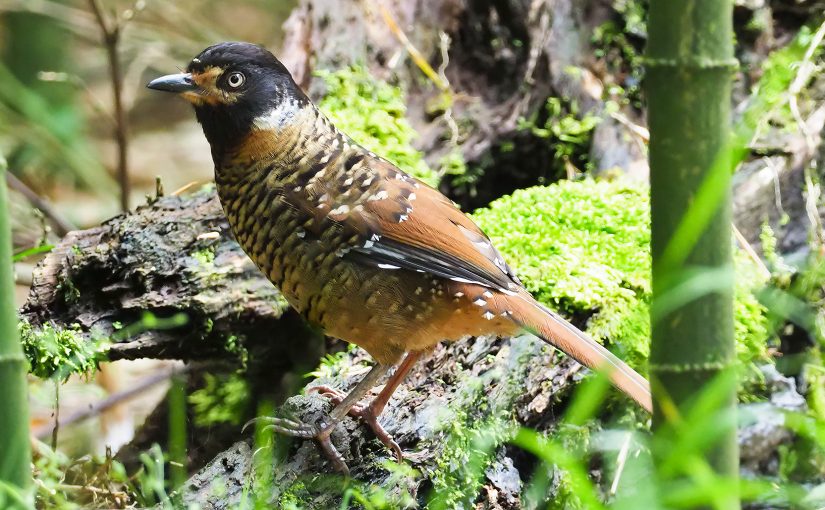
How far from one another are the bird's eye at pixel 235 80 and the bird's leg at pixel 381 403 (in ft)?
3.51

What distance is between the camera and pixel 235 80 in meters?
3.10

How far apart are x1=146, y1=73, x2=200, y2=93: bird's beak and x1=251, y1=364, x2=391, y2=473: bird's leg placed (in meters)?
1.15

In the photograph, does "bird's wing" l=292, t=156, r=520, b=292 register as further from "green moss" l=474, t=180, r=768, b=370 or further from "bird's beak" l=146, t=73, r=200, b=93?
"bird's beak" l=146, t=73, r=200, b=93

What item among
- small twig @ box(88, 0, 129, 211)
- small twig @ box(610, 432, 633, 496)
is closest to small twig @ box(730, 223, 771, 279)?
small twig @ box(610, 432, 633, 496)

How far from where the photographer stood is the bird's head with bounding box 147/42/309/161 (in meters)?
3.09

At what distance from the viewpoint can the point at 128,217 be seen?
143 inches

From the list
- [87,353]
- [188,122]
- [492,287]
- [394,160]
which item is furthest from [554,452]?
[188,122]

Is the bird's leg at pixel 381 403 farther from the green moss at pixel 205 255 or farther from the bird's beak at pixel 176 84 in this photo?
the bird's beak at pixel 176 84

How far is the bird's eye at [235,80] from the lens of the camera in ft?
10.2

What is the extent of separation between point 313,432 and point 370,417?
0.70ft

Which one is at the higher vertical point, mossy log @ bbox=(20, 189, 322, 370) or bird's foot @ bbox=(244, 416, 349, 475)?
mossy log @ bbox=(20, 189, 322, 370)

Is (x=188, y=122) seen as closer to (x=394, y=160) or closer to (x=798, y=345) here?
(x=394, y=160)

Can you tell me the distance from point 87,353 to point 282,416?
29.6 inches

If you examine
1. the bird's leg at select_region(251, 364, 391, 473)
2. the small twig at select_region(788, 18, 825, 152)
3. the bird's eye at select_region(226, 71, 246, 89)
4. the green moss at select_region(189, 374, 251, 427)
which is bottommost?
the green moss at select_region(189, 374, 251, 427)
